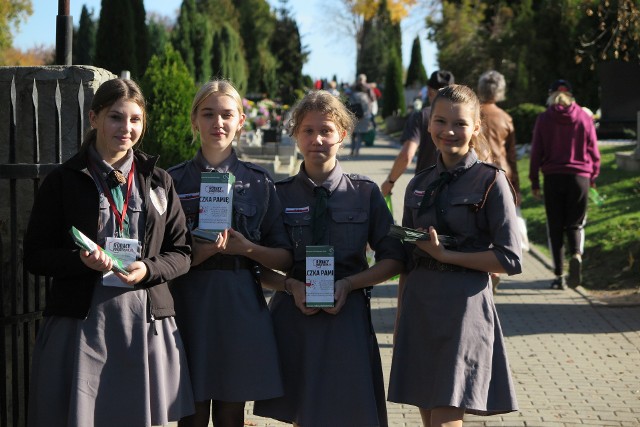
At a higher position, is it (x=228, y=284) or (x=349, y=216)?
(x=349, y=216)

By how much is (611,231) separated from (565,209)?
240cm

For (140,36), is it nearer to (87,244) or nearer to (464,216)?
(464,216)

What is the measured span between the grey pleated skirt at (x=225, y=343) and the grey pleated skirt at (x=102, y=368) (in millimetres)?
274

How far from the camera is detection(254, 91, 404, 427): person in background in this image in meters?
4.62

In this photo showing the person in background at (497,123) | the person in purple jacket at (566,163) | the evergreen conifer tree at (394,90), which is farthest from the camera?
the evergreen conifer tree at (394,90)

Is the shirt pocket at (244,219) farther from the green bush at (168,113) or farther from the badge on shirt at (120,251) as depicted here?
the green bush at (168,113)

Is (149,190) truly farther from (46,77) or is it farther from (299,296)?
(46,77)

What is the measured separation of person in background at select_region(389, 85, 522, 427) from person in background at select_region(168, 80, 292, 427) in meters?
0.59

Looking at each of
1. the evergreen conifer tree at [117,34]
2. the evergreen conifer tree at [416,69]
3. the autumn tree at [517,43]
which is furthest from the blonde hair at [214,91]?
the evergreen conifer tree at [416,69]

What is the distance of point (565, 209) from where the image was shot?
10.6 metres

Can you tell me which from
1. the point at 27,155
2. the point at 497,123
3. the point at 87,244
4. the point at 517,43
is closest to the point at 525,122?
the point at 517,43

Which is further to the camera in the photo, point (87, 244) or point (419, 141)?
point (419, 141)

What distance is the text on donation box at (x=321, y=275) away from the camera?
4480 mm

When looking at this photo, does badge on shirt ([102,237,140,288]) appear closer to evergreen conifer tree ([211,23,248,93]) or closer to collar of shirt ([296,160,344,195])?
collar of shirt ([296,160,344,195])
